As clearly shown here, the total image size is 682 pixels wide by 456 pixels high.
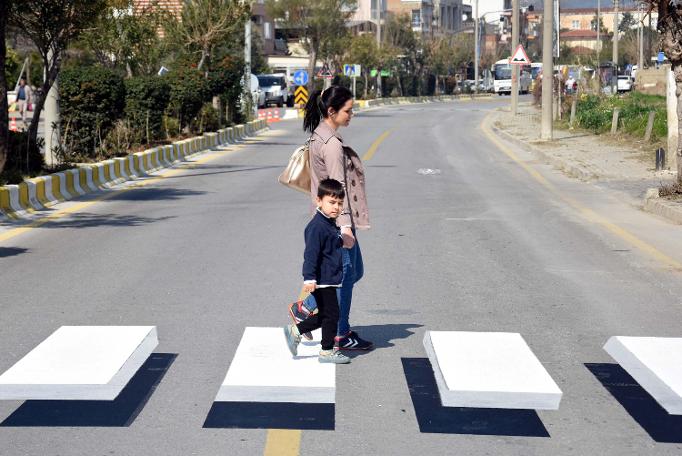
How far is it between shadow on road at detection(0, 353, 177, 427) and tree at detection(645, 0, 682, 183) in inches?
468

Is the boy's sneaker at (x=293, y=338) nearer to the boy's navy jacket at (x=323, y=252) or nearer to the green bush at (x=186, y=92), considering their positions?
the boy's navy jacket at (x=323, y=252)

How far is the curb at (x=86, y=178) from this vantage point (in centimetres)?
1594

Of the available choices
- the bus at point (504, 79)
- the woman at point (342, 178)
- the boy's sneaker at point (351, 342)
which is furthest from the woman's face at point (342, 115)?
the bus at point (504, 79)

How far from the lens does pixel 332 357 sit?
23.2 feet

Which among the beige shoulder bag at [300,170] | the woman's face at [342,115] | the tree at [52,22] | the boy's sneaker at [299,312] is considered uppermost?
the tree at [52,22]

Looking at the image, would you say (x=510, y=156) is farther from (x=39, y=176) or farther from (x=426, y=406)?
(x=426, y=406)

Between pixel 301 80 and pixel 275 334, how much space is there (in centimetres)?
4923

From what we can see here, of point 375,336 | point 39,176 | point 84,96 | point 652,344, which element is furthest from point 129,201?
point 652,344

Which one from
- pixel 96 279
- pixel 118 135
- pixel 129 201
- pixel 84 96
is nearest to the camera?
pixel 96 279

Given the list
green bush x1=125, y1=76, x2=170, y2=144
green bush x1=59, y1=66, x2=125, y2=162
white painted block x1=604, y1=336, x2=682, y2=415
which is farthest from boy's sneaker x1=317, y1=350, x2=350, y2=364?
green bush x1=125, y1=76, x2=170, y2=144

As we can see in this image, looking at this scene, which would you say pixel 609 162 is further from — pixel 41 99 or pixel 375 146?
pixel 41 99

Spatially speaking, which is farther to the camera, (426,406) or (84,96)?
(84,96)

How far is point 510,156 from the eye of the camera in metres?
28.8

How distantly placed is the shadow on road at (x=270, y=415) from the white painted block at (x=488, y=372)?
2.21 feet
